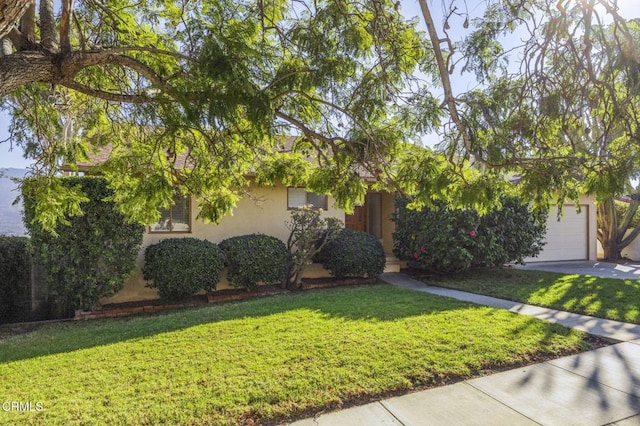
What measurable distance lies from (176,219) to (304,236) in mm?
3467

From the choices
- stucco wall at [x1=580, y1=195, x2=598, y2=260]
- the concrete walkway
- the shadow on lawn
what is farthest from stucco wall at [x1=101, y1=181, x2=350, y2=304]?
stucco wall at [x1=580, y1=195, x2=598, y2=260]

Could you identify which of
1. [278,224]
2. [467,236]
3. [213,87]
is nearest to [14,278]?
[278,224]

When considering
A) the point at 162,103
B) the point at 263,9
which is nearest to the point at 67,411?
the point at 162,103

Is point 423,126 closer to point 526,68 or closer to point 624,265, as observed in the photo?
point 526,68

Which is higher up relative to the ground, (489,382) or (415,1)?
(415,1)

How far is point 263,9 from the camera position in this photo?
4.37 meters

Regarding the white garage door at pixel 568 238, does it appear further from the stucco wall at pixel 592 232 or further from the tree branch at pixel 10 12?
the tree branch at pixel 10 12

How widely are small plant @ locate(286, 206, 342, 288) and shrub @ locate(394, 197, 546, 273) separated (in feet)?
→ 7.67

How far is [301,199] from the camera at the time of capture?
465 inches

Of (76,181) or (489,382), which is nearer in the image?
(489,382)

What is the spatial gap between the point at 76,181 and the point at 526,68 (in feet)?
27.1

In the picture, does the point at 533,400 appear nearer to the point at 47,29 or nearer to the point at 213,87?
the point at 213,87

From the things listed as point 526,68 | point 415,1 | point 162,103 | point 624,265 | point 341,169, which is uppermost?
point 415,1

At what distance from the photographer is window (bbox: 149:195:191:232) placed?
9844mm
